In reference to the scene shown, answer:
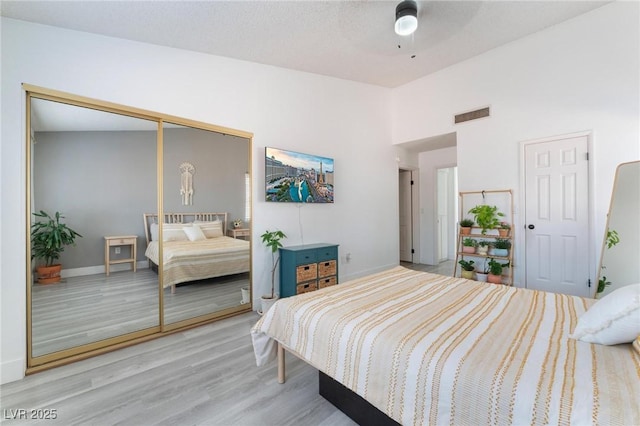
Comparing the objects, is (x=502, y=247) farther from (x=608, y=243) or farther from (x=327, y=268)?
(x=327, y=268)

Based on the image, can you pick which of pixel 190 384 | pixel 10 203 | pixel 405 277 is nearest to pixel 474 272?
pixel 405 277

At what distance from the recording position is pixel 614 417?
0.76 metres

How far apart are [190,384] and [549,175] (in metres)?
4.41

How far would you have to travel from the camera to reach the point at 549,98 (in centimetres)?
330

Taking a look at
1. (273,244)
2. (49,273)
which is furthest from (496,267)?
(49,273)

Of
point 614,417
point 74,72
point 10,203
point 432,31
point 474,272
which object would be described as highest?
point 432,31

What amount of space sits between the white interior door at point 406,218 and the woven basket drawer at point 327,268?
286cm

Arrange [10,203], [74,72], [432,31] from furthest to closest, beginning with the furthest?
[432,31] → [74,72] → [10,203]

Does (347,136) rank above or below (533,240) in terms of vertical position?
above

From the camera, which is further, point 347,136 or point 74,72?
point 347,136

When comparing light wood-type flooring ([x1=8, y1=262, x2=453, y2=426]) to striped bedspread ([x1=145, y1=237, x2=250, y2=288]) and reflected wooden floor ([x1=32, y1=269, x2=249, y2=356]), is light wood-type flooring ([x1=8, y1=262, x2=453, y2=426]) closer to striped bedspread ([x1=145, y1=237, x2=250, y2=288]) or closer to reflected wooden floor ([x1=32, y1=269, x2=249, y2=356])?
reflected wooden floor ([x1=32, y1=269, x2=249, y2=356])

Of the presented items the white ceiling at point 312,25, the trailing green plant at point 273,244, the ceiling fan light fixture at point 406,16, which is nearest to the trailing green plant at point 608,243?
the white ceiling at point 312,25

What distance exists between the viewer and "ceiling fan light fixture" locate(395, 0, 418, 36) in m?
2.31

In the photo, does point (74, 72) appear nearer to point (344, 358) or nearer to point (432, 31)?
point (344, 358)
